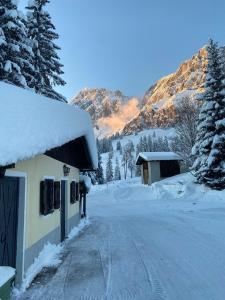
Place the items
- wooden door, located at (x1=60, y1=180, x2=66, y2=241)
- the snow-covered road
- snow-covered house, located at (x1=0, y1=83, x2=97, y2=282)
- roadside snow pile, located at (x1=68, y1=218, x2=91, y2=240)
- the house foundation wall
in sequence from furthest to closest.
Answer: roadside snow pile, located at (x1=68, y1=218, x2=91, y2=240), wooden door, located at (x1=60, y1=180, x2=66, y2=241), the house foundation wall, the snow-covered road, snow-covered house, located at (x1=0, y1=83, x2=97, y2=282)

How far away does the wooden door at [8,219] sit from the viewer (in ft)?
19.7

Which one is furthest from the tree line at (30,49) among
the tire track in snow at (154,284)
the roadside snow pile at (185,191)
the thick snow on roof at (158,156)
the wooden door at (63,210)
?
the thick snow on roof at (158,156)

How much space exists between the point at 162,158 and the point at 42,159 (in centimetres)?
3157

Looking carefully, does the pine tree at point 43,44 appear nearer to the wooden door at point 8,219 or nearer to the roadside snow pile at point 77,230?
the roadside snow pile at point 77,230

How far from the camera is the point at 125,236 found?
11938 millimetres

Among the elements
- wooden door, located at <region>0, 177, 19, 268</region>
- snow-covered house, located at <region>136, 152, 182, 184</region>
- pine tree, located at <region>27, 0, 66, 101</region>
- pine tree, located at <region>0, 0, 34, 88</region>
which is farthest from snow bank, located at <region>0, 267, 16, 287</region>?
snow-covered house, located at <region>136, 152, 182, 184</region>

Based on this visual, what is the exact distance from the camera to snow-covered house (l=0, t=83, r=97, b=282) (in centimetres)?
561

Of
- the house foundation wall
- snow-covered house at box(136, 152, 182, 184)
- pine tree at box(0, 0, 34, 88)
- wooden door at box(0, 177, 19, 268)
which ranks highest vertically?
pine tree at box(0, 0, 34, 88)

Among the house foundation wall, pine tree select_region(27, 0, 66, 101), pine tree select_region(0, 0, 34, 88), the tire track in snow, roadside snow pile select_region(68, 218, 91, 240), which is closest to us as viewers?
the tire track in snow

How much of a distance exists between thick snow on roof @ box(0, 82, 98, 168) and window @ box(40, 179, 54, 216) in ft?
4.70

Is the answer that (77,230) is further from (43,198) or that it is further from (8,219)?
(8,219)

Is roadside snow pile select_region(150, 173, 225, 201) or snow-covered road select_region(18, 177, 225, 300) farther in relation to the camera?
roadside snow pile select_region(150, 173, 225, 201)

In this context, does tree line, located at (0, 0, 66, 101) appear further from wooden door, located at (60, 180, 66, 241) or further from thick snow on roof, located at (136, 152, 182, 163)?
thick snow on roof, located at (136, 152, 182, 163)

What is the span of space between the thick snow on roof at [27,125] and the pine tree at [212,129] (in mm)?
16665
